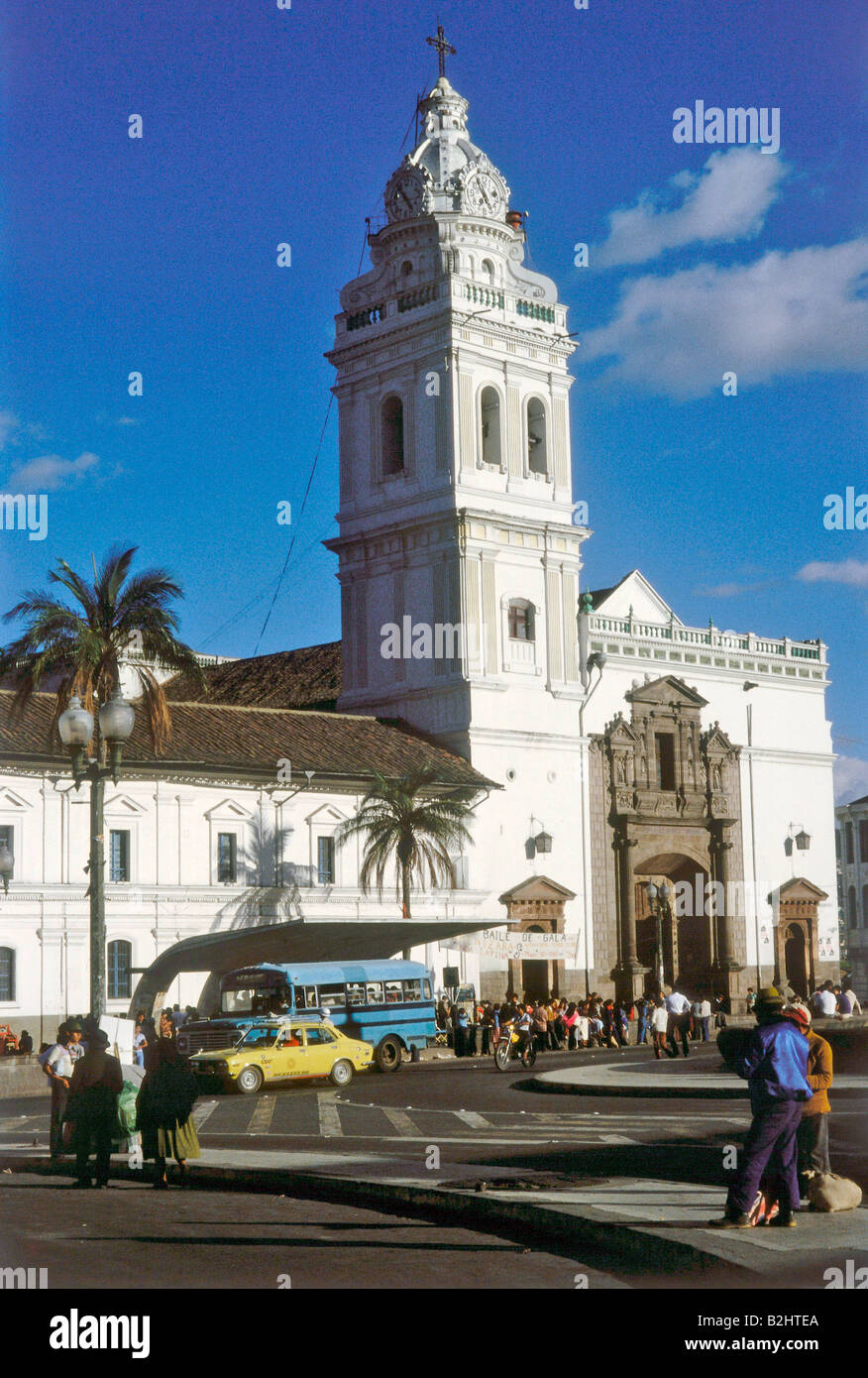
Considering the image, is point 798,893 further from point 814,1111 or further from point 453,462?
point 814,1111

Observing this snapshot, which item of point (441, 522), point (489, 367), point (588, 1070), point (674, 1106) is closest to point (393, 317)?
point (489, 367)

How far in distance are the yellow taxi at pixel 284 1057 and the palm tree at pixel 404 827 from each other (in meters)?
13.3

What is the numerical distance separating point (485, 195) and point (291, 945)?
28.3 metres

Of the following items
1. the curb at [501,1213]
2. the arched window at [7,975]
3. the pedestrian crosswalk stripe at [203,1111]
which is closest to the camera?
the curb at [501,1213]

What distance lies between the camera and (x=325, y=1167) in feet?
51.2

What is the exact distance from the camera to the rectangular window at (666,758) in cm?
5894

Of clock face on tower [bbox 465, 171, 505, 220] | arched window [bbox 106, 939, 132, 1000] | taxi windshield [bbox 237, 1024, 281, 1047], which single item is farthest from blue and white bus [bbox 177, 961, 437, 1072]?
clock face on tower [bbox 465, 171, 505, 220]

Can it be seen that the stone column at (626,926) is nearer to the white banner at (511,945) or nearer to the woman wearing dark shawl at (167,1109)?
the white banner at (511,945)

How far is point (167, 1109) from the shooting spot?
15.6 meters

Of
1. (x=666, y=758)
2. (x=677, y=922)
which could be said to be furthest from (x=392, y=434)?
(x=677, y=922)

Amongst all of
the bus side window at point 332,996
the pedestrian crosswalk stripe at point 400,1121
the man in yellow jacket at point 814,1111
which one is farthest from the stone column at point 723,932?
the man in yellow jacket at point 814,1111

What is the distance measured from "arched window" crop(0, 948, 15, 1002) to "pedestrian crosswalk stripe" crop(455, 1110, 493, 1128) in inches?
794

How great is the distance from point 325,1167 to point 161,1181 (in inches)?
58.4
